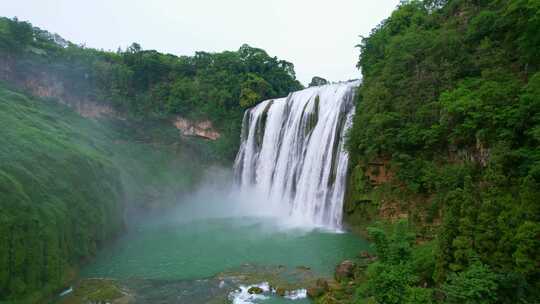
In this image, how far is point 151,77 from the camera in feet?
117

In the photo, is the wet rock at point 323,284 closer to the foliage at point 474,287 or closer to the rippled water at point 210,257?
the rippled water at point 210,257

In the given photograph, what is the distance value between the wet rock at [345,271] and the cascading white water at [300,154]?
283 inches

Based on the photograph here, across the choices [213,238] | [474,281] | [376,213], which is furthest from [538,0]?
[213,238]

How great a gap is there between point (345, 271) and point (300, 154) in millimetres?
12815

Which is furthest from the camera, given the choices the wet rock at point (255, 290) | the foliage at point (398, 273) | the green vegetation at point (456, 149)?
the wet rock at point (255, 290)

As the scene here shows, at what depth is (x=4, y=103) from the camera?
19.4 m

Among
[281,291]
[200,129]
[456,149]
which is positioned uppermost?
[200,129]

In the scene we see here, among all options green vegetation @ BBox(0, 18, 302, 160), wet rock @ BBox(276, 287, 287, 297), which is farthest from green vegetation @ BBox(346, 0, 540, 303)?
green vegetation @ BBox(0, 18, 302, 160)

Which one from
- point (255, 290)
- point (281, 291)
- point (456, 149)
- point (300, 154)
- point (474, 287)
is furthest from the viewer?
point (300, 154)

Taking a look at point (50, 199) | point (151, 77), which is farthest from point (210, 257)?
point (151, 77)

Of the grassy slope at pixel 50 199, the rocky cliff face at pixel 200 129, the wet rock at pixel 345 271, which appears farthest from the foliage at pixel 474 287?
Result: the rocky cliff face at pixel 200 129

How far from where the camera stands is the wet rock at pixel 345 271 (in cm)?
1127

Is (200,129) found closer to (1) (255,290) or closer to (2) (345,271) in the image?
(1) (255,290)

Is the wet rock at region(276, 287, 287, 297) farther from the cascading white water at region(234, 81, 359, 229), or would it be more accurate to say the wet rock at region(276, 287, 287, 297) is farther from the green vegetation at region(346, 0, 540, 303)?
the cascading white water at region(234, 81, 359, 229)
